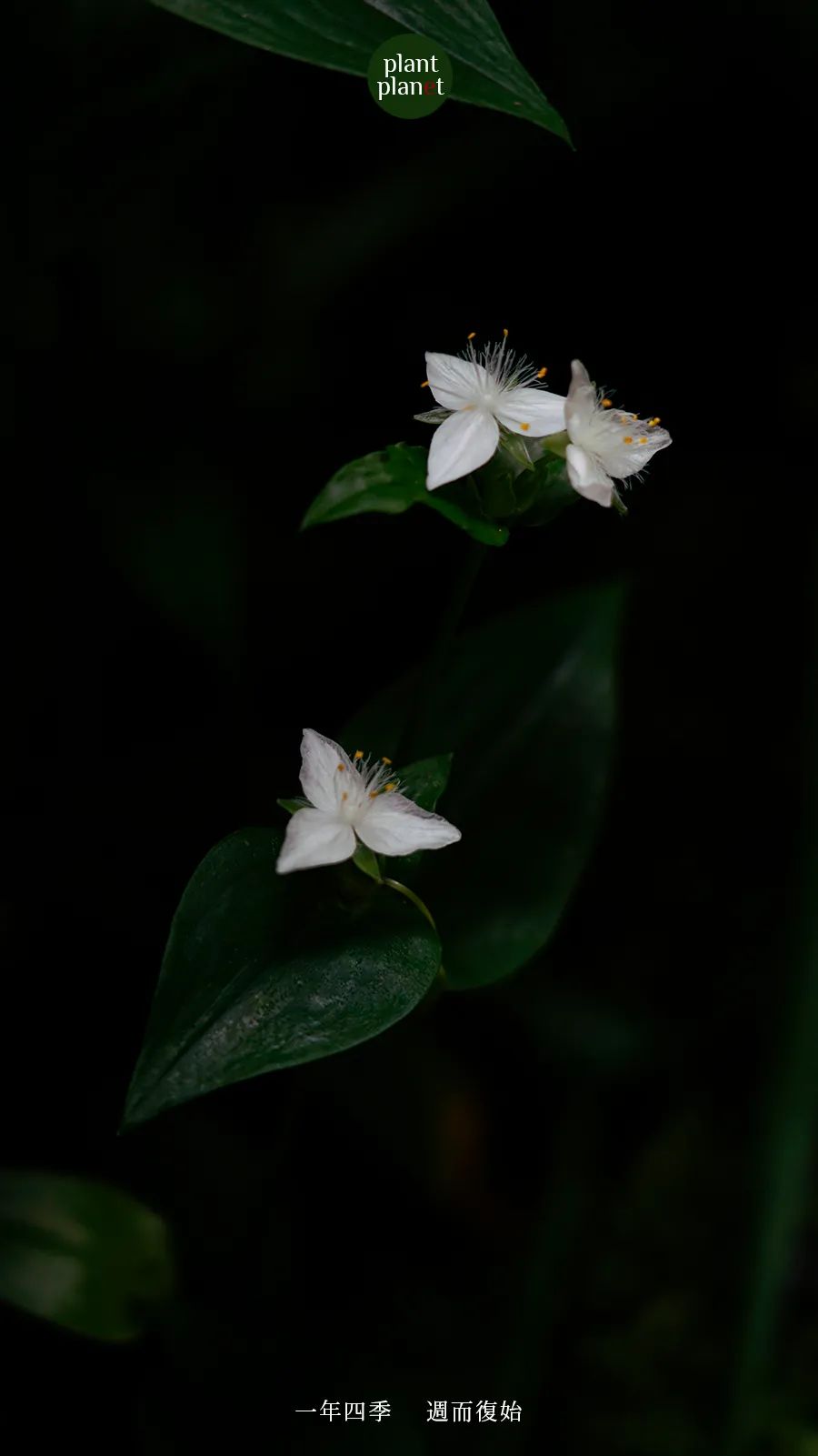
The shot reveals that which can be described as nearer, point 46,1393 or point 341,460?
point 46,1393

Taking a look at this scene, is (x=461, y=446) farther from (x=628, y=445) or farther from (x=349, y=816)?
(x=349, y=816)

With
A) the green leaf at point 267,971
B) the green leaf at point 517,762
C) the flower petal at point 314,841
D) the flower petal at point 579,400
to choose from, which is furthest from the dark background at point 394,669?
the flower petal at point 579,400

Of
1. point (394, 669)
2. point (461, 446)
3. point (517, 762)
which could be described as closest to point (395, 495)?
point (461, 446)

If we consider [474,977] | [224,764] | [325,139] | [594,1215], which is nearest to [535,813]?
[474,977]

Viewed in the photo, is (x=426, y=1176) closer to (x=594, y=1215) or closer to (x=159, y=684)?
(x=594, y=1215)

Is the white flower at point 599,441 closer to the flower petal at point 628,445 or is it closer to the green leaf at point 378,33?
the flower petal at point 628,445
